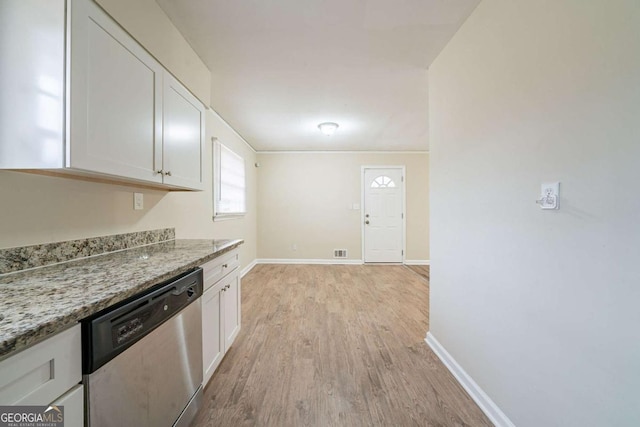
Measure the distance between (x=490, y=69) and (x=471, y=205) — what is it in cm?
80

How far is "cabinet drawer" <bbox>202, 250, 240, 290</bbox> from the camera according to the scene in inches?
60.3

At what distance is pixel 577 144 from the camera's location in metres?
0.95

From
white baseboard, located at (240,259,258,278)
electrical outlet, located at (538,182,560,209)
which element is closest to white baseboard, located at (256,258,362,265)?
white baseboard, located at (240,259,258,278)

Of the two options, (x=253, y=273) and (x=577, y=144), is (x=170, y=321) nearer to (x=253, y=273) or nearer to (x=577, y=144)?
(x=577, y=144)

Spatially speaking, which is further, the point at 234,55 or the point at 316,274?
the point at 316,274

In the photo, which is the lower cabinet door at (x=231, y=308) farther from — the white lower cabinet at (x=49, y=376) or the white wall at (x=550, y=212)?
the white wall at (x=550, y=212)

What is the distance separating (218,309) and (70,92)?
139 cm

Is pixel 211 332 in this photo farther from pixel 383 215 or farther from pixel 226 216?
pixel 383 215

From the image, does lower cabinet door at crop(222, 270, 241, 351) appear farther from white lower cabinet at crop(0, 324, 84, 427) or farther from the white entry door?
the white entry door

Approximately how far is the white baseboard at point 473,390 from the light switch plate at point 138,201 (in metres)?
2.49

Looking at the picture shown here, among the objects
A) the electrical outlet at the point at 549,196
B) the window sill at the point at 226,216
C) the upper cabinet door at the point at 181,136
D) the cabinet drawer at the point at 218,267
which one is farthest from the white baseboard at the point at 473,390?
the window sill at the point at 226,216

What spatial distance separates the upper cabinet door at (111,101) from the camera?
3.22ft

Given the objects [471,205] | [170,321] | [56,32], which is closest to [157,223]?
[170,321]

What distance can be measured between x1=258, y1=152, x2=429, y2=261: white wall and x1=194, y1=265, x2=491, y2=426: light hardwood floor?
1.97 m
